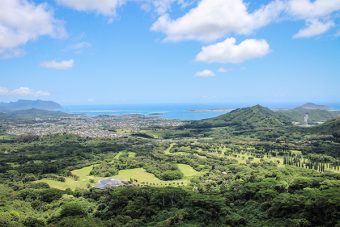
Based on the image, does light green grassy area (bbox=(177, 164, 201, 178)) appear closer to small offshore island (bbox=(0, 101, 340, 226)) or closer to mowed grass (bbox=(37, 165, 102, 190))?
small offshore island (bbox=(0, 101, 340, 226))

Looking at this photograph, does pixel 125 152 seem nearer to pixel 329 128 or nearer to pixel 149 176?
pixel 149 176

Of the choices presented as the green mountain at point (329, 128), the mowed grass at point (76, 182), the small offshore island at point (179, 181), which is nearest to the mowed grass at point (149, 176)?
the small offshore island at point (179, 181)

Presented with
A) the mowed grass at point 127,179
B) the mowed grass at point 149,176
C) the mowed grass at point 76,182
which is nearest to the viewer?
the mowed grass at point 76,182

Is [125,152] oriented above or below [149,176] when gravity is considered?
above

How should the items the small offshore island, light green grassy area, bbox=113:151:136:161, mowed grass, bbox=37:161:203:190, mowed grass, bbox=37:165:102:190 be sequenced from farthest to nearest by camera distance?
light green grassy area, bbox=113:151:136:161 < mowed grass, bbox=37:161:203:190 < mowed grass, bbox=37:165:102:190 < the small offshore island

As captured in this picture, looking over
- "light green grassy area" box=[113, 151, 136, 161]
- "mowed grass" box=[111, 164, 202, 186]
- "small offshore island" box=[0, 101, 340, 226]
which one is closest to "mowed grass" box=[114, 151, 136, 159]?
"light green grassy area" box=[113, 151, 136, 161]

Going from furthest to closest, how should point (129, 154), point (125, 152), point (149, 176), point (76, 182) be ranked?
point (125, 152) → point (129, 154) → point (149, 176) → point (76, 182)

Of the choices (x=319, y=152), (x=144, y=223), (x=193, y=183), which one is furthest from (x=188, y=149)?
(x=144, y=223)

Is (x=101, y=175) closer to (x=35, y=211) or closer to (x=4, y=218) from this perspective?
(x=35, y=211)

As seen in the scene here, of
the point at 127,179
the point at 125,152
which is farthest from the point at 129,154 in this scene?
the point at 127,179

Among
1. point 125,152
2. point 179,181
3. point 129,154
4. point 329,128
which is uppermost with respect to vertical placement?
point 329,128

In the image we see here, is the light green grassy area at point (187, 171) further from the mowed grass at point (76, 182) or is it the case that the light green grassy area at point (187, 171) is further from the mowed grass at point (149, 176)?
the mowed grass at point (76, 182)
